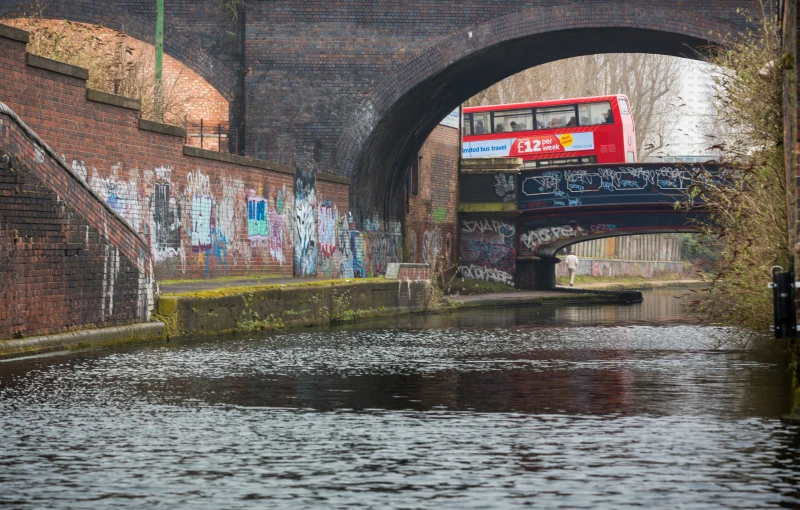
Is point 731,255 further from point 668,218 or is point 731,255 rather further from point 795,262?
point 668,218

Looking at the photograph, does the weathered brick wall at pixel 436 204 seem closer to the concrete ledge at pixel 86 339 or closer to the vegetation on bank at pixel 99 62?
the vegetation on bank at pixel 99 62

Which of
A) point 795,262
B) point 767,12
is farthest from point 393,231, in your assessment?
point 795,262

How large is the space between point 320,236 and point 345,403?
19934mm

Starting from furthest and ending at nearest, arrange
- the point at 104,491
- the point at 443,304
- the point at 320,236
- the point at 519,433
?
1. the point at 320,236
2. the point at 443,304
3. the point at 519,433
4. the point at 104,491

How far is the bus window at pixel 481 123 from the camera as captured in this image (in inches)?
1716

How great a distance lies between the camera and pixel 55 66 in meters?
18.2

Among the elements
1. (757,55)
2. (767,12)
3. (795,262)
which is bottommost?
(795,262)

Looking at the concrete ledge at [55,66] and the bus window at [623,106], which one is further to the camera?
the bus window at [623,106]

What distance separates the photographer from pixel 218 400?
902 centimetres

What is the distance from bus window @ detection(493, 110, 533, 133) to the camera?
42.5 meters

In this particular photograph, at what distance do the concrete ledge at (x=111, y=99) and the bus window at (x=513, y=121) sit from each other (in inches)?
920

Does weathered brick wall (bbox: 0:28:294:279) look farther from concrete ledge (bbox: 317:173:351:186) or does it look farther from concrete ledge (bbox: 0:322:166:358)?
concrete ledge (bbox: 0:322:166:358)

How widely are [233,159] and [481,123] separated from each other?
2054 cm

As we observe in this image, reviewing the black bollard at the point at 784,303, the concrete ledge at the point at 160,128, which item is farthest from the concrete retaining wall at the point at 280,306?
the black bollard at the point at 784,303
